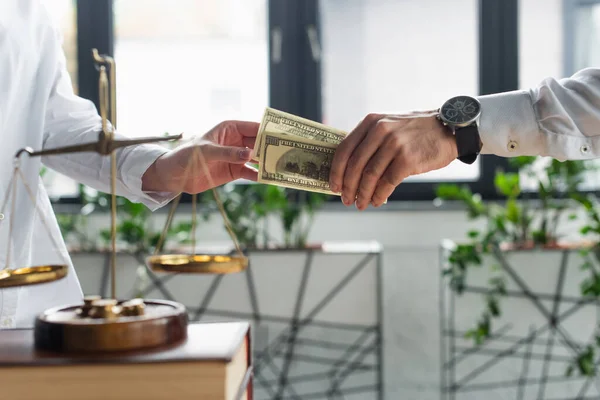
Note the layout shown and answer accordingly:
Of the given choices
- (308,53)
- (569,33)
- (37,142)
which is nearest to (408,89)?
(308,53)

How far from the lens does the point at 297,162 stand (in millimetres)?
1354

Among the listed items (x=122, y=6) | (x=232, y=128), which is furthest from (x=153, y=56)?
(x=232, y=128)

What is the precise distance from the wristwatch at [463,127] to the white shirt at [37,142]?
0.46m

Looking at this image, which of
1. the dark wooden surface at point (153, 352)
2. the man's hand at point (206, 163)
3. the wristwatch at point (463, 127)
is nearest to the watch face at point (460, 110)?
the wristwatch at point (463, 127)

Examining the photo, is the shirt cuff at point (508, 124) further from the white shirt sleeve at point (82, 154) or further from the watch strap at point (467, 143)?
the white shirt sleeve at point (82, 154)

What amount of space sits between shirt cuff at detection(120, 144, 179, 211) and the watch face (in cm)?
45

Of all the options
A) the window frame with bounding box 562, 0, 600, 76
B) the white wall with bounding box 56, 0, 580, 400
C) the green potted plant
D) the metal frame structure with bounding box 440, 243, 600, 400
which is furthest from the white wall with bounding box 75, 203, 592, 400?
the window frame with bounding box 562, 0, 600, 76

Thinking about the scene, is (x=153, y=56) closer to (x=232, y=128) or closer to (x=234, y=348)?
(x=232, y=128)

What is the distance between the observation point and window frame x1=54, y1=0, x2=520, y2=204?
3123mm

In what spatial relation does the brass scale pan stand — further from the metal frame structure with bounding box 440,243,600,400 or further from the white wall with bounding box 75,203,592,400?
the white wall with bounding box 75,203,592,400

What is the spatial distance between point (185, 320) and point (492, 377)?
2.41 m

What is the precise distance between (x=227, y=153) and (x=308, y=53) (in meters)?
2.20

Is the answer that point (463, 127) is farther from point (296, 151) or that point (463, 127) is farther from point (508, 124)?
point (296, 151)

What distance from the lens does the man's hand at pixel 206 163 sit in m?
1.05
